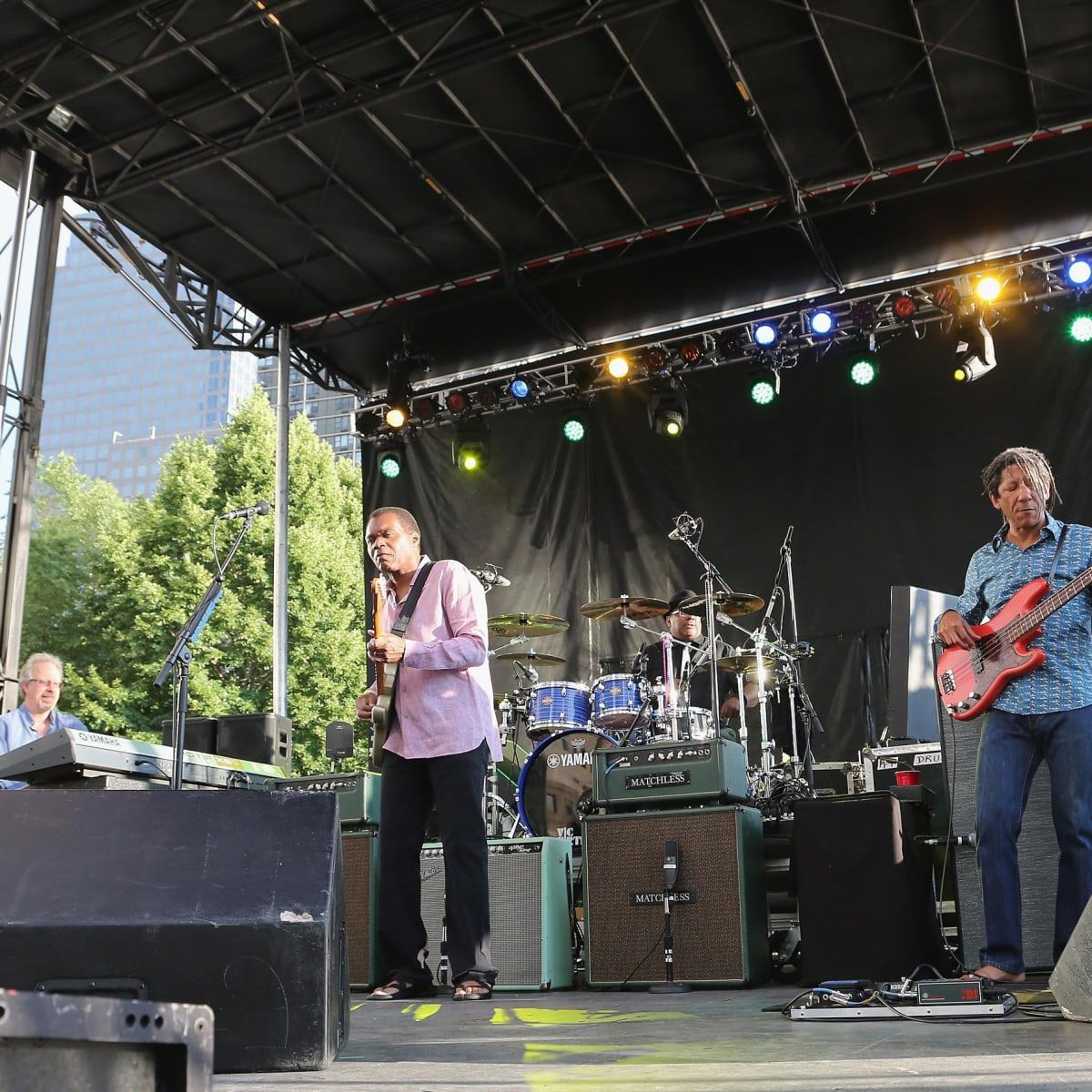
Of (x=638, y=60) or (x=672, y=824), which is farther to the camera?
(x=638, y=60)

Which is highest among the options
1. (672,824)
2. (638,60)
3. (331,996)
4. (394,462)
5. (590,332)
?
(638,60)

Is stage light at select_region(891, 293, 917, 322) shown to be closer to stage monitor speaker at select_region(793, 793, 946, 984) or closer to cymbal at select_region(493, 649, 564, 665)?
cymbal at select_region(493, 649, 564, 665)

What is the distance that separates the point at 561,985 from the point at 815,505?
5608mm

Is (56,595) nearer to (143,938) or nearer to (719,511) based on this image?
(719,511)

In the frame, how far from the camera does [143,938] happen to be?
2180 millimetres

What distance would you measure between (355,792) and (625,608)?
317cm

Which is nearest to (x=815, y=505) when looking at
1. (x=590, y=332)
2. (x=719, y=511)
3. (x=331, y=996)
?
(x=719, y=511)

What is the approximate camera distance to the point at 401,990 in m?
4.13

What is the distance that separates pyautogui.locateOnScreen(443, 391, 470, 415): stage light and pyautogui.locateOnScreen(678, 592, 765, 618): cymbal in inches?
145

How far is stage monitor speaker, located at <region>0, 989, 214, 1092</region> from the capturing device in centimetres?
99

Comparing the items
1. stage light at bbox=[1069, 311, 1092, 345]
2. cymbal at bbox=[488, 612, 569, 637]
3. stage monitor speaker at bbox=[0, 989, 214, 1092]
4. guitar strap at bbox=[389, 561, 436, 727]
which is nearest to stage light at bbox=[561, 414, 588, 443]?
cymbal at bbox=[488, 612, 569, 637]

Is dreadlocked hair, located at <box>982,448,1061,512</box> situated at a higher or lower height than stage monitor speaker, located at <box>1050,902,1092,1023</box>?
higher

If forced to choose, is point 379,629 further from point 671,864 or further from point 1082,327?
point 1082,327

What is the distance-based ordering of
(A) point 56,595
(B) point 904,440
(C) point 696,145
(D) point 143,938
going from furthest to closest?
(A) point 56,595 < (B) point 904,440 < (C) point 696,145 < (D) point 143,938
